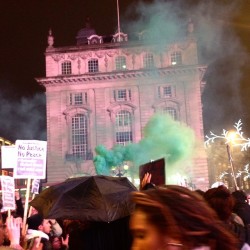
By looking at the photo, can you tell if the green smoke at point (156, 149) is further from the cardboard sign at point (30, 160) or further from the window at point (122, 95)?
the cardboard sign at point (30, 160)

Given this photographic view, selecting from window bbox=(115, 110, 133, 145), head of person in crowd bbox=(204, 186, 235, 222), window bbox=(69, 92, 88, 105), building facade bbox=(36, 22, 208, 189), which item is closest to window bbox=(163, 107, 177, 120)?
building facade bbox=(36, 22, 208, 189)

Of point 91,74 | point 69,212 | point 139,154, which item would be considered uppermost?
point 91,74

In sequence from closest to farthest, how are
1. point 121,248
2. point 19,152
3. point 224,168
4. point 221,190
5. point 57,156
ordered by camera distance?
point 221,190
point 121,248
point 19,152
point 57,156
point 224,168

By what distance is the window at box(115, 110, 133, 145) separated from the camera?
176 ft

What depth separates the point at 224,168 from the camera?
215ft

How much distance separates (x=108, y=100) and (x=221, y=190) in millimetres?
50146

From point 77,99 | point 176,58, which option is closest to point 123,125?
point 77,99

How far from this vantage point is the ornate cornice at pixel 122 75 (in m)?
52.7

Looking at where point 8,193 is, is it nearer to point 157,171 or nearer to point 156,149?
point 157,171

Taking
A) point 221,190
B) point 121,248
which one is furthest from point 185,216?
point 121,248

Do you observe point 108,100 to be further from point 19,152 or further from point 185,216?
point 185,216

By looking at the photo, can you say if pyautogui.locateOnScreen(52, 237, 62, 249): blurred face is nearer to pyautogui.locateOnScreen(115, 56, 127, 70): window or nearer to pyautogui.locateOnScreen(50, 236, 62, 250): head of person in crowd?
pyautogui.locateOnScreen(50, 236, 62, 250): head of person in crowd

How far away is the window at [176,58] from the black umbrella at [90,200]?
158 feet

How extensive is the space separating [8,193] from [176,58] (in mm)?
46244
